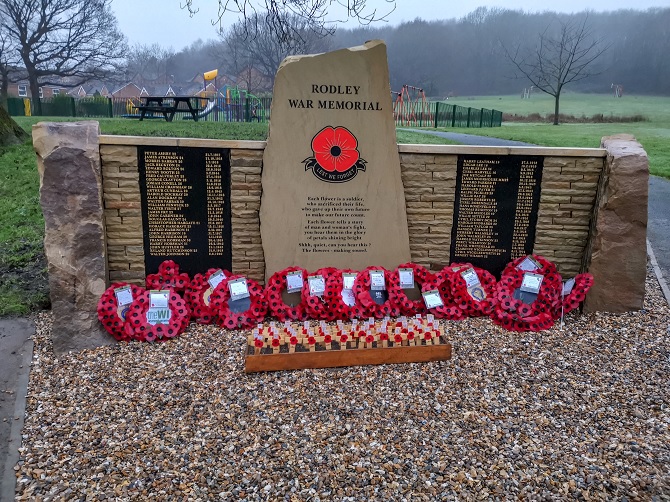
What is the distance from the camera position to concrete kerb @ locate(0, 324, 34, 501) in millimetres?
2785

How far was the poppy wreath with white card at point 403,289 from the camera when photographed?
5051 mm

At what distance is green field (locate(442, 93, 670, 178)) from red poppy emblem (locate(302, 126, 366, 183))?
1093 cm

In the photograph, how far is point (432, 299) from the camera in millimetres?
5074

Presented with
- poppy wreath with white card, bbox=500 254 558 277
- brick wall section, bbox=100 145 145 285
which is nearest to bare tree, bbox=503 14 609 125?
poppy wreath with white card, bbox=500 254 558 277

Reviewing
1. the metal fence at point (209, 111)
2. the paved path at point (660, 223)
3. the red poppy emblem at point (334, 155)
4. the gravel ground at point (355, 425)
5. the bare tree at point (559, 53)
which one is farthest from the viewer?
the bare tree at point (559, 53)

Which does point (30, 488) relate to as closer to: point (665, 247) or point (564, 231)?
point (564, 231)

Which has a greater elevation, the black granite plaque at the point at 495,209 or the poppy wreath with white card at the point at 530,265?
the black granite plaque at the point at 495,209

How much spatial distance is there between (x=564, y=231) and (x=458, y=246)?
1.10 metres

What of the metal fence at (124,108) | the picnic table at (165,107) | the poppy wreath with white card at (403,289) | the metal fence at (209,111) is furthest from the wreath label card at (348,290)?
the metal fence at (209,111)

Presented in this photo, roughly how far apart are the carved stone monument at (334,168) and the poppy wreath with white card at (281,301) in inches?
7.3

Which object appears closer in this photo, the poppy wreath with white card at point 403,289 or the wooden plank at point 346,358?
the wooden plank at point 346,358

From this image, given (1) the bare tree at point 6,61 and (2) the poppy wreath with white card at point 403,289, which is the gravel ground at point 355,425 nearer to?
(2) the poppy wreath with white card at point 403,289

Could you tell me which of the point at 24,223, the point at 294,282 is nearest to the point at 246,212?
the point at 294,282

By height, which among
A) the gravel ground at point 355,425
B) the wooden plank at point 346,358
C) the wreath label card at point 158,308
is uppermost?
the wreath label card at point 158,308
